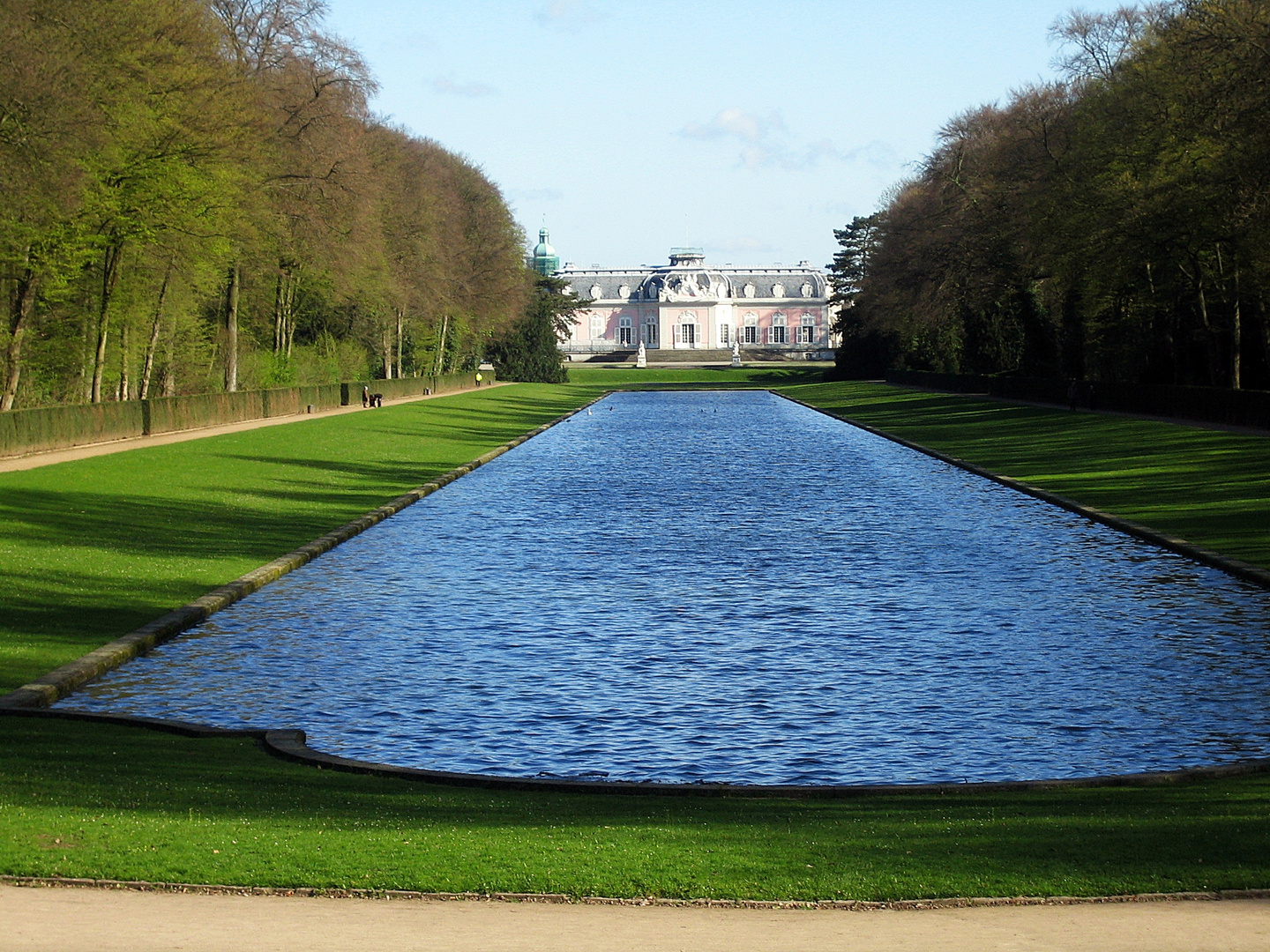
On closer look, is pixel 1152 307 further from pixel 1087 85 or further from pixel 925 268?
pixel 925 268

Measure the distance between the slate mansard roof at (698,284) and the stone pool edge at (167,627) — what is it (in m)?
159

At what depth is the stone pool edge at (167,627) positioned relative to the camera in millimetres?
12328

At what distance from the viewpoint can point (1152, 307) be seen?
Result: 51.8 meters

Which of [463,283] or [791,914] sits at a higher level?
[463,283]

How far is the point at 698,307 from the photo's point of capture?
185000 millimetres

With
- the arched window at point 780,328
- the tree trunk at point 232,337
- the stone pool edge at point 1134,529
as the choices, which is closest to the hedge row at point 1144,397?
the stone pool edge at point 1134,529

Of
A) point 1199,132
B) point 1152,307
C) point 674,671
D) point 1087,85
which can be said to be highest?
point 1087,85

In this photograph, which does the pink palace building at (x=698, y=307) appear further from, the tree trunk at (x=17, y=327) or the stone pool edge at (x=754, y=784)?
the stone pool edge at (x=754, y=784)

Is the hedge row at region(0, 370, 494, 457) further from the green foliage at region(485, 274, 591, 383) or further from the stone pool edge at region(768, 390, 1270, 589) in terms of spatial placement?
the green foliage at region(485, 274, 591, 383)

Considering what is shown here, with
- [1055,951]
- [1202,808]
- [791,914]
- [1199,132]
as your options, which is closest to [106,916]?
[791,914]

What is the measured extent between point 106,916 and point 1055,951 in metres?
4.01

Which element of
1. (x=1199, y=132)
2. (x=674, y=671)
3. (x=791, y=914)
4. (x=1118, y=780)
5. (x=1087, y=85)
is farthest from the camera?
(x=1087, y=85)

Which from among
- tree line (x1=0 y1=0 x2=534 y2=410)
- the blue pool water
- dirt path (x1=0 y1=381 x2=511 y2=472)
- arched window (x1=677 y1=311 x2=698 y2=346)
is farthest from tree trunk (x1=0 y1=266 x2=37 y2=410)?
arched window (x1=677 y1=311 x2=698 y2=346)

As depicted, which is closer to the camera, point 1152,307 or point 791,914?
point 791,914
